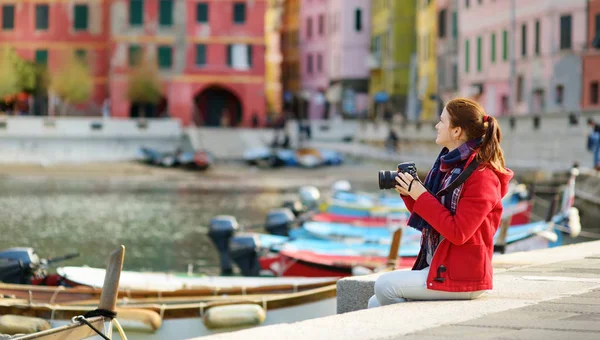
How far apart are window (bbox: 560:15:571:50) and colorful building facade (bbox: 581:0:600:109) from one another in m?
1.22

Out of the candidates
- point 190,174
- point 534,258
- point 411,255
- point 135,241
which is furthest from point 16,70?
point 534,258

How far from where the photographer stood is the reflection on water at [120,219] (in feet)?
103

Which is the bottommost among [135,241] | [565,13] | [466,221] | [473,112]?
[135,241]

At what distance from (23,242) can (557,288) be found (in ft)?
82.5

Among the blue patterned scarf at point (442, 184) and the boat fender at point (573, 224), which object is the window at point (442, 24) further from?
the blue patterned scarf at point (442, 184)

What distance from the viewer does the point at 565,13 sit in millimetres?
55125

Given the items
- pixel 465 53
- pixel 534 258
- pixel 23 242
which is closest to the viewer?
pixel 534 258

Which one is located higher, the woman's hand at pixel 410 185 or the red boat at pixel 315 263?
the woman's hand at pixel 410 185

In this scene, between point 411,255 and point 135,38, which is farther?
point 135,38

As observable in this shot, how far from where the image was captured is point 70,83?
3027 inches

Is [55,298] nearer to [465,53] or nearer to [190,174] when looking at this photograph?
[190,174]

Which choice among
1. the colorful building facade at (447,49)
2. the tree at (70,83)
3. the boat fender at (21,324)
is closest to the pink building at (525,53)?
the colorful building facade at (447,49)

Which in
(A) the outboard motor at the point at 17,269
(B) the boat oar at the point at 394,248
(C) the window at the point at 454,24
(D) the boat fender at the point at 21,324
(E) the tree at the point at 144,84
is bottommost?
(D) the boat fender at the point at 21,324

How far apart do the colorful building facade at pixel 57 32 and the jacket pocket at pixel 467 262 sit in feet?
234
